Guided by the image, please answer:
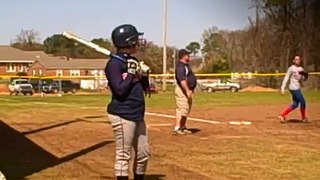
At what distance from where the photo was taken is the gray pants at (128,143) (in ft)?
22.9

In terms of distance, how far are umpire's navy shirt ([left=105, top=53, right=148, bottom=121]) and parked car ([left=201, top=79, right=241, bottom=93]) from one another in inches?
2147

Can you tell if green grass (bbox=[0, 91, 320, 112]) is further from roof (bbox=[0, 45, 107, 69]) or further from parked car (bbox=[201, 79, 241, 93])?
roof (bbox=[0, 45, 107, 69])

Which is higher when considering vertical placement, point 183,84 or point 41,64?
point 41,64

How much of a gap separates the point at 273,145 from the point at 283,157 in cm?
177

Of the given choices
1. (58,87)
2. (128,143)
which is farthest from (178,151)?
(58,87)

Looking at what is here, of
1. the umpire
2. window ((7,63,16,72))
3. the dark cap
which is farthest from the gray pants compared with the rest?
window ((7,63,16,72))

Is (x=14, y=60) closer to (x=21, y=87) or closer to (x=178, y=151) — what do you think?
(x=21, y=87)

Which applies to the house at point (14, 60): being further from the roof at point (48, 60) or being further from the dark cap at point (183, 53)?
the dark cap at point (183, 53)

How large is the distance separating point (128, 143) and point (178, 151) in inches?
188

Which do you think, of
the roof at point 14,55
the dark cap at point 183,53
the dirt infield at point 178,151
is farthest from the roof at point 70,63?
the dark cap at point 183,53

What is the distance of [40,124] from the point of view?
60.3ft

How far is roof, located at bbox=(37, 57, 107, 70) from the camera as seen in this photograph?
328 feet

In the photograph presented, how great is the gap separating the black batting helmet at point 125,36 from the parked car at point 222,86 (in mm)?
54676

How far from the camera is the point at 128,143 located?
698 centimetres
